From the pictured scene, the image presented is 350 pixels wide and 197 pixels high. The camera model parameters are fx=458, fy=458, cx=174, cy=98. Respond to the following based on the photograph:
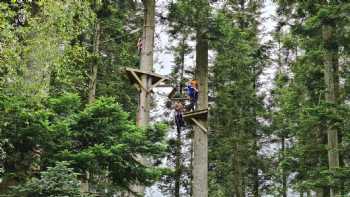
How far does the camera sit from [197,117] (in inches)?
481

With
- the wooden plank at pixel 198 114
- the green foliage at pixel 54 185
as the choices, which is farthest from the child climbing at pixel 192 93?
the green foliage at pixel 54 185

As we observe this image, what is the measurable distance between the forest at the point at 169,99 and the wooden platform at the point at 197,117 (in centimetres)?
4

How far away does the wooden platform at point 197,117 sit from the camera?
11919 mm

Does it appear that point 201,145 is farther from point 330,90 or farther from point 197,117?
point 330,90

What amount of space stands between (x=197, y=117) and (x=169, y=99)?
1.12m

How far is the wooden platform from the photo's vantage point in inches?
469

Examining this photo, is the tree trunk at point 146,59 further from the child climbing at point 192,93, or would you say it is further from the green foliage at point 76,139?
the green foliage at point 76,139

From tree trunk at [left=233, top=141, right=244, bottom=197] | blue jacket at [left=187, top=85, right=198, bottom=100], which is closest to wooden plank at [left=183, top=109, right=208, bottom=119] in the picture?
blue jacket at [left=187, top=85, right=198, bottom=100]

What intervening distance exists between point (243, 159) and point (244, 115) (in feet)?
6.08

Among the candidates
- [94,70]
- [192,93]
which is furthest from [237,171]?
[94,70]

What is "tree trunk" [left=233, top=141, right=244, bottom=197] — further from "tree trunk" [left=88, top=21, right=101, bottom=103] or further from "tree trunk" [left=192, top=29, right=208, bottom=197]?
"tree trunk" [left=88, top=21, right=101, bottom=103]

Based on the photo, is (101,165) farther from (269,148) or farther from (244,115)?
Result: (269,148)

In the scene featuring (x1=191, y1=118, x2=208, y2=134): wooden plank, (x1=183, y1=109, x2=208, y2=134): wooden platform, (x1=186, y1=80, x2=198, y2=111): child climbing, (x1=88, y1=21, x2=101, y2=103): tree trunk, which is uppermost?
(x1=88, y1=21, x2=101, y2=103): tree trunk

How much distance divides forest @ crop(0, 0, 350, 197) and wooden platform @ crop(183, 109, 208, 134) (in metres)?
0.04
